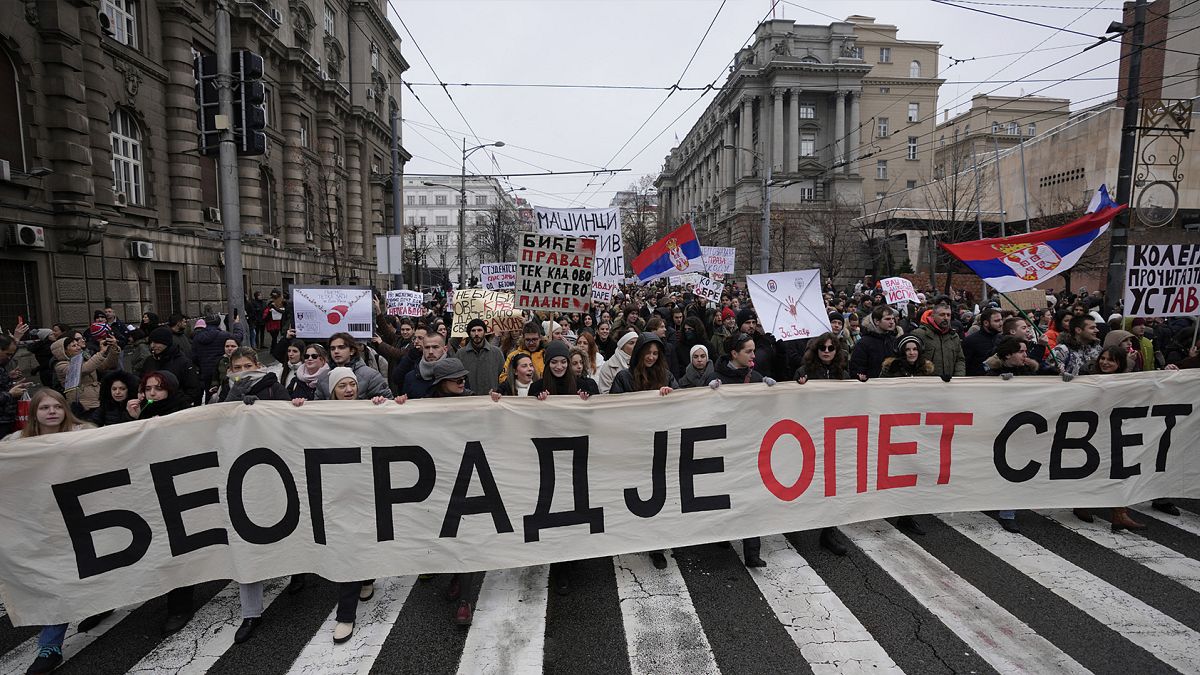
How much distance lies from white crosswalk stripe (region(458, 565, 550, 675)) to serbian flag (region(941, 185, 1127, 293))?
5.34m

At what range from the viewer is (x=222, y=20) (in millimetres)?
10922

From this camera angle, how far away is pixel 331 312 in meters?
7.71

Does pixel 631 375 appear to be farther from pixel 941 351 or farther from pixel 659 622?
pixel 941 351

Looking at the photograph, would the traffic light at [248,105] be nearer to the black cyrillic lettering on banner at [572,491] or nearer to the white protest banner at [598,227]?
the white protest banner at [598,227]

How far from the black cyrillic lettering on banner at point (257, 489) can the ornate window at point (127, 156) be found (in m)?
17.2

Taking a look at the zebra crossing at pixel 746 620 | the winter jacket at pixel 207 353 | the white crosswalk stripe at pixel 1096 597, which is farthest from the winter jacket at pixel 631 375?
the winter jacket at pixel 207 353

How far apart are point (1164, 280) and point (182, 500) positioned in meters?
9.34

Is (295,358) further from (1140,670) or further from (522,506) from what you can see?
(1140,670)

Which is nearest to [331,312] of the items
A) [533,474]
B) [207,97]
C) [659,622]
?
[533,474]

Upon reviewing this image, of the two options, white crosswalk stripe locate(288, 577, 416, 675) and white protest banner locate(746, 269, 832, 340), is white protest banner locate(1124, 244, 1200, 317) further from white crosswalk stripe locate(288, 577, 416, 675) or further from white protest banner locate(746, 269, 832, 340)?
white crosswalk stripe locate(288, 577, 416, 675)

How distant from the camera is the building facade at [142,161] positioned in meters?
13.1

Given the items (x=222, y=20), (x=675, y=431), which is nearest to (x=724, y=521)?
(x=675, y=431)

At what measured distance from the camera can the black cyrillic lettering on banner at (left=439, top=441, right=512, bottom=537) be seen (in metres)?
4.34

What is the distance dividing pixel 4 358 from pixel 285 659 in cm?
521
